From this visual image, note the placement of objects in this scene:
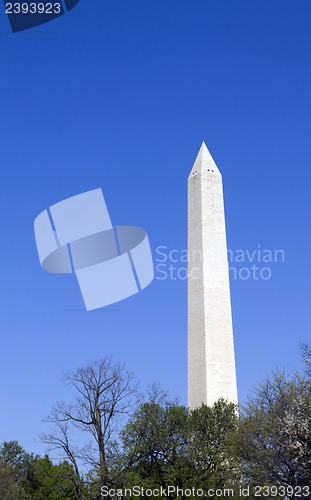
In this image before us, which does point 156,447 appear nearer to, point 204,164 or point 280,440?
point 280,440

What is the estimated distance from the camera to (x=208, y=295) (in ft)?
166

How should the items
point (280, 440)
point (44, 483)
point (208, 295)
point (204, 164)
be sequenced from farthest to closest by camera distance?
point (44, 483) < point (204, 164) < point (208, 295) < point (280, 440)

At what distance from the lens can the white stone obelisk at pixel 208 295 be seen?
48312mm

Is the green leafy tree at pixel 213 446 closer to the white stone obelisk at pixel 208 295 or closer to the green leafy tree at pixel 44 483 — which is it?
the white stone obelisk at pixel 208 295

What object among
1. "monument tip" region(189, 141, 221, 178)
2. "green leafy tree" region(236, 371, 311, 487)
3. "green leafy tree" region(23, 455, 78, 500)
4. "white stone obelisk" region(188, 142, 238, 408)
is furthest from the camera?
"green leafy tree" region(23, 455, 78, 500)

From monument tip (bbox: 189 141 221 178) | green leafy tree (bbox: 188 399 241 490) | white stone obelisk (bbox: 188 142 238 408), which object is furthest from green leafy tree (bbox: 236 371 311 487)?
monument tip (bbox: 189 141 221 178)

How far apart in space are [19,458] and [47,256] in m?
35.4

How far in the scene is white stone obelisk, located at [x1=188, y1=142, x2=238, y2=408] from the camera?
4831cm

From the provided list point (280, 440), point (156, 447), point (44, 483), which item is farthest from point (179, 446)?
point (44, 483)

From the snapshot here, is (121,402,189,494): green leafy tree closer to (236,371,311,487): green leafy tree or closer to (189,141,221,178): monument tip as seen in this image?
(236,371,311,487): green leafy tree

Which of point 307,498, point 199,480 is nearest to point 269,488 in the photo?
point 307,498

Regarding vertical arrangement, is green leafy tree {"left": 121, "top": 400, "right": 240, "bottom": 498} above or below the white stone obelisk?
below

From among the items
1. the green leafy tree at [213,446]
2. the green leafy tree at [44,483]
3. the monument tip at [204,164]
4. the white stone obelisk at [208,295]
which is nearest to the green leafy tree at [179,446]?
the green leafy tree at [213,446]

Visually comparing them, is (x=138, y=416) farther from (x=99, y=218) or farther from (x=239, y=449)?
(x=99, y=218)
